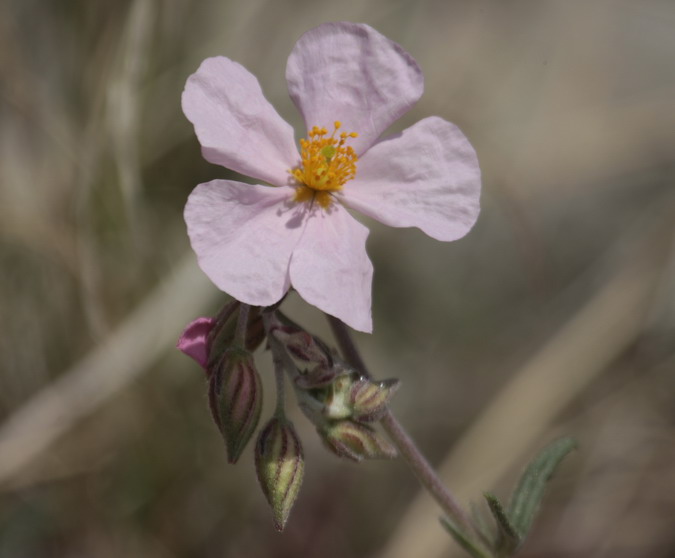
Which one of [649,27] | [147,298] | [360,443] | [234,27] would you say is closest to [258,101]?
[360,443]

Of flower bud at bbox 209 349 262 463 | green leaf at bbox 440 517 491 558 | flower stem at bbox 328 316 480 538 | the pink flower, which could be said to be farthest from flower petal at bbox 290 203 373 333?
green leaf at bbox 440 517 491 558

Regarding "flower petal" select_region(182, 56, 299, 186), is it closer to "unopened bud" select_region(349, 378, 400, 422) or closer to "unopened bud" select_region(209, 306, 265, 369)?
"unopened bud" select_region(209, 306, 265, 369)

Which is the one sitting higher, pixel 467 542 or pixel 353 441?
pixel 353 441

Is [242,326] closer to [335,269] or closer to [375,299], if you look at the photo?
[335,269]

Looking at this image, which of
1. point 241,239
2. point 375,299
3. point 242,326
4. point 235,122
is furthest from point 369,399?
point 375,299

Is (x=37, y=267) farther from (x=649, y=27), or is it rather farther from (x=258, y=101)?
(x=649, y=27)

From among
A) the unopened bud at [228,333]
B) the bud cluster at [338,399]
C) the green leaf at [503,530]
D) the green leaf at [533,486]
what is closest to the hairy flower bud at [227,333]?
the unopened bud at [228,333]
